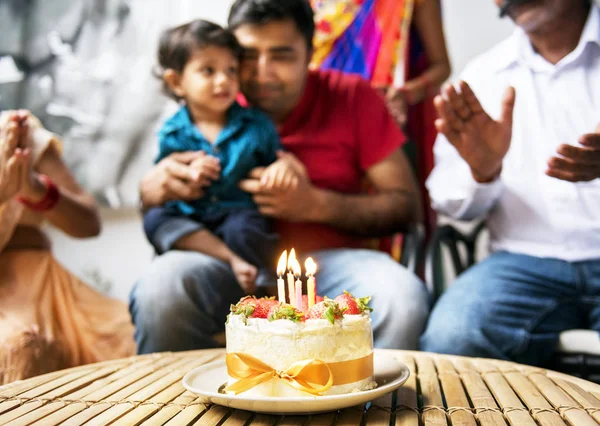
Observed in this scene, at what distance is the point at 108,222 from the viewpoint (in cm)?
273

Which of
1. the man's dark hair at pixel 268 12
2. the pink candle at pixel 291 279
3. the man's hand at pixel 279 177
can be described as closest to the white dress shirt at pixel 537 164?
the man's hand at pixel 279 177

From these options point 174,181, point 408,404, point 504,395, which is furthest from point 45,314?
point 504,395

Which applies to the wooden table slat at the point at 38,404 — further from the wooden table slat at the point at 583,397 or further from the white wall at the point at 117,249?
the white wall at the point at 117,249

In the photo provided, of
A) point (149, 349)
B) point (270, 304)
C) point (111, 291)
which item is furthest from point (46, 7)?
point (270, 304)

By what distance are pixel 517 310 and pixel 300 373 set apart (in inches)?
30.7

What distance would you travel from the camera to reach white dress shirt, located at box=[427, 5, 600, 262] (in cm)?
152

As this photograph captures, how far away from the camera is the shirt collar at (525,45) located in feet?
5.03

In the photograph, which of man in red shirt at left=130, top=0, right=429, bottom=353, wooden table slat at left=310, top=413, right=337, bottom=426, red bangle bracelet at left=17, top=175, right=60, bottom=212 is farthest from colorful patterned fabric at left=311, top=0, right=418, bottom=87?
wooden table slat at left=310, top=413, right=337, bottom=426

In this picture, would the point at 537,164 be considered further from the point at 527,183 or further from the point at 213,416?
the point at 213,416

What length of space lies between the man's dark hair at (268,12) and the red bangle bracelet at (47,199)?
633mm

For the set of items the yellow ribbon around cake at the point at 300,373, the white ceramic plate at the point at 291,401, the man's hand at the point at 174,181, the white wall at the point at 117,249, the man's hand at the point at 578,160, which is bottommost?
the white wall at the point at 117,249

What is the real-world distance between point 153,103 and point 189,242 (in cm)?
126

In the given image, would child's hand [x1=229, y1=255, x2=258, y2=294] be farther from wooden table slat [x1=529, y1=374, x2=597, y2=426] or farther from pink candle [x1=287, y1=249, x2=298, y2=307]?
wooden table slat [x1=529, y1=374, x2=597, y2=426]

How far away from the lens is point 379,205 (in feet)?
5.55
